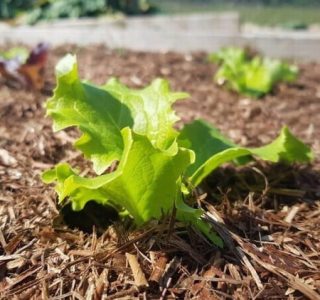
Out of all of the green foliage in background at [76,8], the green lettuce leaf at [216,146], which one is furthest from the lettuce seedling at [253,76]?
the green foliage in background at [76,8]

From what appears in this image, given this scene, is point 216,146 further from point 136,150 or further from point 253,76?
point 253,76

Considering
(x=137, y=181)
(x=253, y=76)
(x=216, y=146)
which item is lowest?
(x=253, y=76)

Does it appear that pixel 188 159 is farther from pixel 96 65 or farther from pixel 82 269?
pixel 96 65

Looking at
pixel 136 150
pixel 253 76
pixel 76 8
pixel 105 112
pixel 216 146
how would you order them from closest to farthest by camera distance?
pixel 136 150, pixel 105 112, pixel 216 146, pixel 253 76, pixel 76 8

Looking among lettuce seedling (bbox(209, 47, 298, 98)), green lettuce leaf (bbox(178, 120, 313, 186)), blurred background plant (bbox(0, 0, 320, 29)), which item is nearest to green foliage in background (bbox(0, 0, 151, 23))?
blurred background plant (bbox(0, 0, 320, 29))

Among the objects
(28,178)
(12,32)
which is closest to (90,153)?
(28,178)

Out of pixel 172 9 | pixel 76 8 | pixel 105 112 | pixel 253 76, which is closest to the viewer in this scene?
pixel 105 112

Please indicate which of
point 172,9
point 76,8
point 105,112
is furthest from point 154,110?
point 172,9
